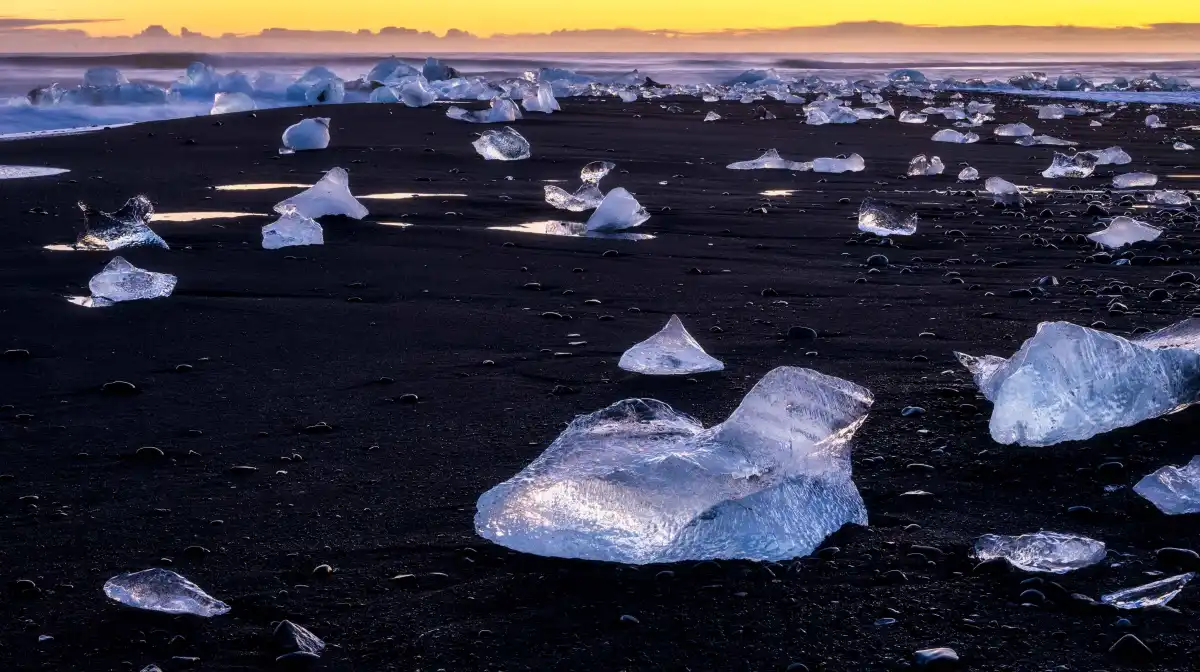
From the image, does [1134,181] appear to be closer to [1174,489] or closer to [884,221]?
[884,221]

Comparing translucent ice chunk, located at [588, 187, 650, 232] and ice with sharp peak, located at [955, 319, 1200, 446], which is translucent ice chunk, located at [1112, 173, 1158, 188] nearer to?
translucent ice chunk, located at [588, 187, 650, 232]

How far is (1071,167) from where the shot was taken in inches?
328

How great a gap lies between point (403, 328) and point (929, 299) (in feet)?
6.22

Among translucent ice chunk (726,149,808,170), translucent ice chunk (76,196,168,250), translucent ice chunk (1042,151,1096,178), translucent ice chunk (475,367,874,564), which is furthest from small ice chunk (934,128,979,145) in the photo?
translucent ice chunk (475,367,874,564)

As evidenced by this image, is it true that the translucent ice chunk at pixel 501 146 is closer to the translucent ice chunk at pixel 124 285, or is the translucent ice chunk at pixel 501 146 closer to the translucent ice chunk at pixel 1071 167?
the translucent ice chunk at pixel 1071 167

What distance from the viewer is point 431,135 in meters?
10.5

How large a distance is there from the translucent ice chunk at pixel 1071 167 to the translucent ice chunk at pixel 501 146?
3.96m

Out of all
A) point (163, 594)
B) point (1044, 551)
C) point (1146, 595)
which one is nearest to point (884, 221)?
point (1044, 551)

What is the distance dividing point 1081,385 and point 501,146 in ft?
21.5

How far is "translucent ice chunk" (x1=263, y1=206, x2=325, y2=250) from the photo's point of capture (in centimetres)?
493

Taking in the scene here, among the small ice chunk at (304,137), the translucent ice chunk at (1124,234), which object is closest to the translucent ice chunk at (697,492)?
the translucent ice chunk at (1124,234)

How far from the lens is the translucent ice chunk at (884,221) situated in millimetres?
5422

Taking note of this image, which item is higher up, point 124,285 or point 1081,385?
point 1081,385

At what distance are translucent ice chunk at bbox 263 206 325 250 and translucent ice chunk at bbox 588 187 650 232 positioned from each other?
4.28ft
